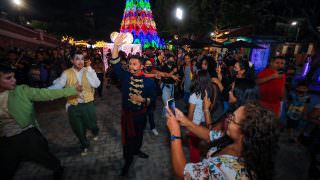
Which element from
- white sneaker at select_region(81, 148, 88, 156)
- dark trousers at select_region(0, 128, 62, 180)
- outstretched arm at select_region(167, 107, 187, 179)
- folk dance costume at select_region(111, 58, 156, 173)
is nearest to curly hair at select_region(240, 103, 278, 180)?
outstretched arm at select_region(167, 107, 187, 179)

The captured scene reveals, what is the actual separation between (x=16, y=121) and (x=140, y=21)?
32245 millimetres

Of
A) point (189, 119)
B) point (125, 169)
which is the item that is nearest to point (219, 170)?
point (189, 119)

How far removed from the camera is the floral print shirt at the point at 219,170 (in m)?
1.54

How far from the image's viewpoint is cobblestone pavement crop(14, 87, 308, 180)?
156 inches

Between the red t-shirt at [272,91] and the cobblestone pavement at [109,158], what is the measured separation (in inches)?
51.4

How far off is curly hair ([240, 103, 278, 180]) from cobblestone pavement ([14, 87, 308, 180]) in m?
2.64

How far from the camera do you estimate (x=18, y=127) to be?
285cm

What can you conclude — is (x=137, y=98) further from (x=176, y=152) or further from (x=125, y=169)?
(x=176, y=152)

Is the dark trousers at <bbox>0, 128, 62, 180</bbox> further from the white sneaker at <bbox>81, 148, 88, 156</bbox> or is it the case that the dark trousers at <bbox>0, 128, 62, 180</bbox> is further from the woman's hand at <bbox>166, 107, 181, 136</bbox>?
the woman's hand at <bbox>166, 107, 181, 136</bbox>

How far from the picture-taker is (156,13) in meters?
46.2

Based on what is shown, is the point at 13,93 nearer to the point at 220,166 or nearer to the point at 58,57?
the point at 220,166

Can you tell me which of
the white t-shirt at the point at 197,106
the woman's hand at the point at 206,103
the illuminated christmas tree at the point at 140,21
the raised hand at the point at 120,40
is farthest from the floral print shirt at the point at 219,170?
the illuminated christmas tree at the point at 140,21

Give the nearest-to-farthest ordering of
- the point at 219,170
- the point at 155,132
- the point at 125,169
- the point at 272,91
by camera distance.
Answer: the point at 219,170, the point at 125,169, the point at 272,91, the point at 155,132

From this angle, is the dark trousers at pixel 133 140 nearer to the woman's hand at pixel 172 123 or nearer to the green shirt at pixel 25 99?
the green shirt at pixel 25 99
